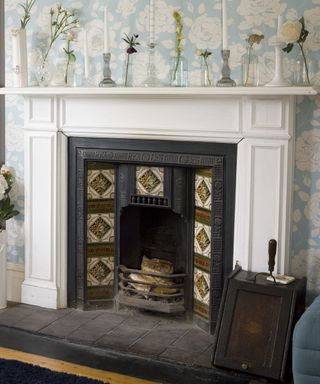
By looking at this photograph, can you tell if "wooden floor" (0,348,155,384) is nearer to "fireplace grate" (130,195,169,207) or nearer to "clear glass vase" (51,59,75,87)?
"fireplace grate" (130,195,169,207)

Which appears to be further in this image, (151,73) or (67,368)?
(151,73)

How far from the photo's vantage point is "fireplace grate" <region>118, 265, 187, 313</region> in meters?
4.27

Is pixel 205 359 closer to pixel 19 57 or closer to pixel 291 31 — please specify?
pixel 291 31

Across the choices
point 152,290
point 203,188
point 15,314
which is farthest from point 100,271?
point 203,188

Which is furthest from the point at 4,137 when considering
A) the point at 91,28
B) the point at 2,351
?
the point at 2,351

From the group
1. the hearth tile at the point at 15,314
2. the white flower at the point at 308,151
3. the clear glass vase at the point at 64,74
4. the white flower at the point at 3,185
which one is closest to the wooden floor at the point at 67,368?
the hearth tile at the point at 15,314

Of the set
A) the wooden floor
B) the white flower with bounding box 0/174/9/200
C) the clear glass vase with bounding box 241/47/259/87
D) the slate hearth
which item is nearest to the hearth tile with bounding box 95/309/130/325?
the slate hearth

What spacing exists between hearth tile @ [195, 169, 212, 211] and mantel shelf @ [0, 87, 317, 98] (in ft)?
1.52

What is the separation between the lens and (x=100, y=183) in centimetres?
441

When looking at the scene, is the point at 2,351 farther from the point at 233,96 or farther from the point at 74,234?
the point at 233,96

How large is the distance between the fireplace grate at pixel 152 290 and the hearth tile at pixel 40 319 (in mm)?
A: 378

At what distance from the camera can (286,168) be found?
12.2 ft

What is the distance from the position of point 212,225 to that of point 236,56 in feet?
3.04

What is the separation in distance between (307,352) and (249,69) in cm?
150
